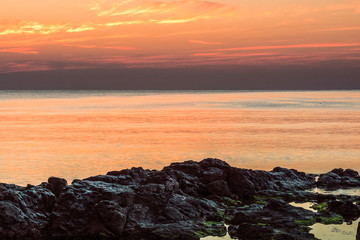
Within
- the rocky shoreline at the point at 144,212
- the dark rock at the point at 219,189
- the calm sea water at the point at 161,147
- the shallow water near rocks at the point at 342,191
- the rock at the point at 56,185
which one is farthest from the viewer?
the calm sea water at the point at 161,147

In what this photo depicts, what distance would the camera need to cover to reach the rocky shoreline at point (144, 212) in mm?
19109

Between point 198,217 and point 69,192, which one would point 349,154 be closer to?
point 198,217

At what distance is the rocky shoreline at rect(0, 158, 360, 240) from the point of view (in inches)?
752

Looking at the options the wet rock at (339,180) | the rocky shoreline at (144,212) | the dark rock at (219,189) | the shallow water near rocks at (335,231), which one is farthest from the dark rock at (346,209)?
the wet rock at (339,180)

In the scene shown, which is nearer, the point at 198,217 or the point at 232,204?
the point at 198,217

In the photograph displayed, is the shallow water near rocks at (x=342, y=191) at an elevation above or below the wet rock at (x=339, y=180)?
below

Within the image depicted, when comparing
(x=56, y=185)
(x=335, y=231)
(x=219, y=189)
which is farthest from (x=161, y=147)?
(x=335, y=231)

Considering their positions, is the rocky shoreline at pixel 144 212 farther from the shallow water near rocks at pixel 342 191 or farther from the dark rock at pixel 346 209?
the shallow water near rocks at pixel 342 191

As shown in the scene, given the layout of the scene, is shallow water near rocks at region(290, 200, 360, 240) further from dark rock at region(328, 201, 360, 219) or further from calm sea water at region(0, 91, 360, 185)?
calm sea water at region(0, 91, 360, 185)

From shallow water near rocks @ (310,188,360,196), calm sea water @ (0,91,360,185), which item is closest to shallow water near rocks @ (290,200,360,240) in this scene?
shallow water near rocks @ (310,188,360,196)

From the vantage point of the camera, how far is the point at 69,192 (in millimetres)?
20500

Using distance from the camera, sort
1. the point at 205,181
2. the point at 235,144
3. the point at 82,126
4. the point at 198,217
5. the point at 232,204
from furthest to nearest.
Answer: the point at 82,126
the point at 235,144
the point at 205,181
the point at 232,204
the point at 198,217

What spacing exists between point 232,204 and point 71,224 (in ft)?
27.1

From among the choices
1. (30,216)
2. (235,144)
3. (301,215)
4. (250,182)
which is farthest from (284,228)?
(235,144)
